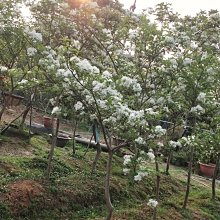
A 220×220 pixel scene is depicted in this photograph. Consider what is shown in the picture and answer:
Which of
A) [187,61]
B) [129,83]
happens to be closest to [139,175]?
[129,83]

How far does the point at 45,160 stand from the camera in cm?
1061

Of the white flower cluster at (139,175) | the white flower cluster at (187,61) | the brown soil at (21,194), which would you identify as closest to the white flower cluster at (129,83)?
the white flower cluster at (139,175)

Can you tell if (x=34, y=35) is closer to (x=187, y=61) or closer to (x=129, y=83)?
(x=129, y=83)

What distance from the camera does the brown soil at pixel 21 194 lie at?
772 cm

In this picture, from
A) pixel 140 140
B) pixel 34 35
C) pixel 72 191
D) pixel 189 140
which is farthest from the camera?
pixel 72 191

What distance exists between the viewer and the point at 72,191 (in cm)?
920

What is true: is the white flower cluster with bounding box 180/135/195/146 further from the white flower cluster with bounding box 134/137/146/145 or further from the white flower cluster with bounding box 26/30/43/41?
the white flower cluster with bounding box 26/30/43/41

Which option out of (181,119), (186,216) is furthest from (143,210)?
(181,119)

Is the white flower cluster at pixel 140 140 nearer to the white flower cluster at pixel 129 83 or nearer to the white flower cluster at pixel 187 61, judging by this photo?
the white flower cluster at pixel 129 83

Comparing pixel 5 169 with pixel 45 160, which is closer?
pixel 5 169

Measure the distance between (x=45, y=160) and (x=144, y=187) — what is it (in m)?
3.12

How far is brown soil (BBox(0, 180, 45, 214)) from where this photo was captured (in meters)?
7.72

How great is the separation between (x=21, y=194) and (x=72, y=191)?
59.1 inches

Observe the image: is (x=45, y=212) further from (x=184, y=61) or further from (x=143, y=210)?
(x=184, y=61)
